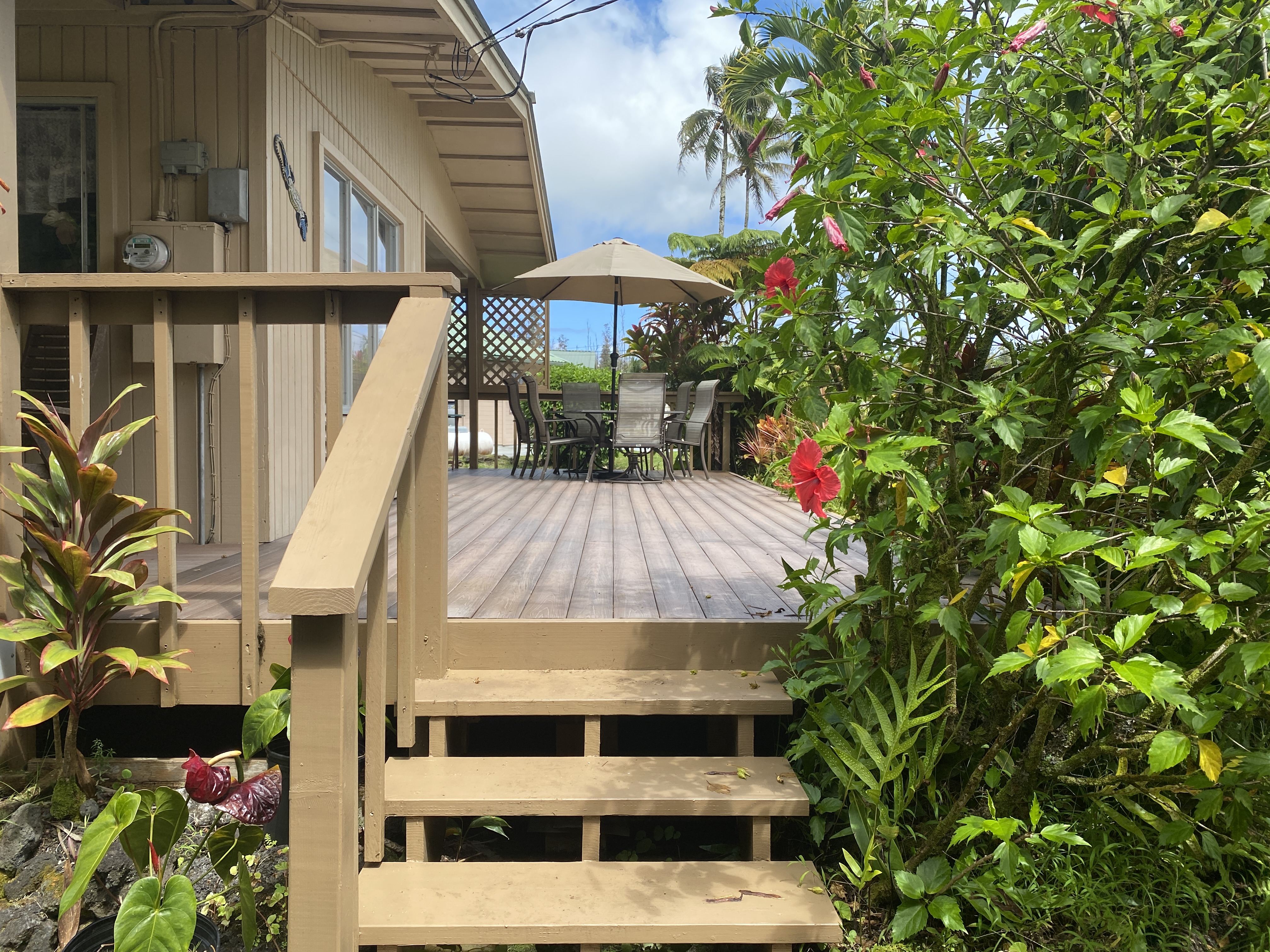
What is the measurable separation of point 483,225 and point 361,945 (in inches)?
390

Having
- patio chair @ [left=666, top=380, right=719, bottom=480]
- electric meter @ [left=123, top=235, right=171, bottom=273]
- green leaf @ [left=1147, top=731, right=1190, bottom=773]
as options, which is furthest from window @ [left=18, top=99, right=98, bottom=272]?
patio chair @ [left=666, top=380, right=719, bottom=480]

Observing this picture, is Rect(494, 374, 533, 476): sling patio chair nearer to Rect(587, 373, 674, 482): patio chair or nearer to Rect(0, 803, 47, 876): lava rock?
Rect(587, 373, 674, 482): patio chair

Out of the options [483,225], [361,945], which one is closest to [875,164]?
[361,945]

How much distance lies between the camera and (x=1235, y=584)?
1245 millimetres

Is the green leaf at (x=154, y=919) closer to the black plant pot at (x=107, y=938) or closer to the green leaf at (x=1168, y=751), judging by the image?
the black plant pot at (x=107, y=938)

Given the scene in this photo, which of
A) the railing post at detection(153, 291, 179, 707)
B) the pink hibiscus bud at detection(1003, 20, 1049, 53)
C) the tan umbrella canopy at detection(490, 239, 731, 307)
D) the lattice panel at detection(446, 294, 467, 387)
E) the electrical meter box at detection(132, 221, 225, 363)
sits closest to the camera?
the pink hibiscus bud at detection(1003, 20, 1049, 53)

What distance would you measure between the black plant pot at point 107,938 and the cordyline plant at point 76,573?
1.39ft

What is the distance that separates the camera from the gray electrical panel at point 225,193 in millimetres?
3842

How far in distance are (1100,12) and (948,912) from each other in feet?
5.28

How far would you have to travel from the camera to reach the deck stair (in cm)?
159

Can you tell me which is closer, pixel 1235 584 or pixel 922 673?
pixel 1235 584

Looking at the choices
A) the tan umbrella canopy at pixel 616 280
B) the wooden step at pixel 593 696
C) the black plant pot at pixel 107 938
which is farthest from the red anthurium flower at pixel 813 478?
the tan umbrella canopy at pixel 616 280

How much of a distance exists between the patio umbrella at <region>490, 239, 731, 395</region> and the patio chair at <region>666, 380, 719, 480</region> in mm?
793

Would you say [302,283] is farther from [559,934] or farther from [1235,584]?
[1235,584]
